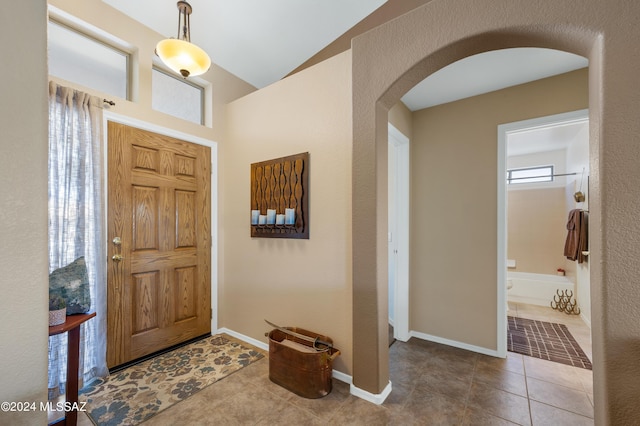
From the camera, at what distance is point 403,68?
5.78 ft

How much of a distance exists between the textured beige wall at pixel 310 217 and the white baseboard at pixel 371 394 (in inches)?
6.0

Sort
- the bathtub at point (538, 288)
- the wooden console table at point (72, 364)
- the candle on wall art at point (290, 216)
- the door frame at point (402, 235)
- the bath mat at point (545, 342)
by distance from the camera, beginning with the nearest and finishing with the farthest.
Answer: the wooden console table at point (72, 364) < the candle on wall art at point (290, 216) < the bath mat at point (545, 342) < the door frame at point (402, 235) < the bathtub at point (538, 288)

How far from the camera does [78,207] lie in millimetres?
2020

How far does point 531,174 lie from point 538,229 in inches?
46.6

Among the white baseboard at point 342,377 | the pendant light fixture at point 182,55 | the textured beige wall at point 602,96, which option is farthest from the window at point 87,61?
the white baseboard at point 342,377

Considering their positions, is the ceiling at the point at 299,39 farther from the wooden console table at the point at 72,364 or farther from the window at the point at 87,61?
the wooden console table at the point at 72,364

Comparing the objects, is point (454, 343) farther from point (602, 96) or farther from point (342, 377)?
point (602, 96)

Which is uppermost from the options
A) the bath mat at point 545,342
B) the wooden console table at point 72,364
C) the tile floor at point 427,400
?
the wooden console table at point 72,364

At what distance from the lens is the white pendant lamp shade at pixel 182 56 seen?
1.86 m

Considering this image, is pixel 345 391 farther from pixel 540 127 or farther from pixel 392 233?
pixel 540 127

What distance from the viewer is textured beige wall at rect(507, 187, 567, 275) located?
4.67 m

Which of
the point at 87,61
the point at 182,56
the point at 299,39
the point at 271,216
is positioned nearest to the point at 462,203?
the point at 271,216

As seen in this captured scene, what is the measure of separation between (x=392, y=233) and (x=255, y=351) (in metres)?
1.93

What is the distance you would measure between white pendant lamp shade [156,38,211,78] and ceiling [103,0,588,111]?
72 centimetres
